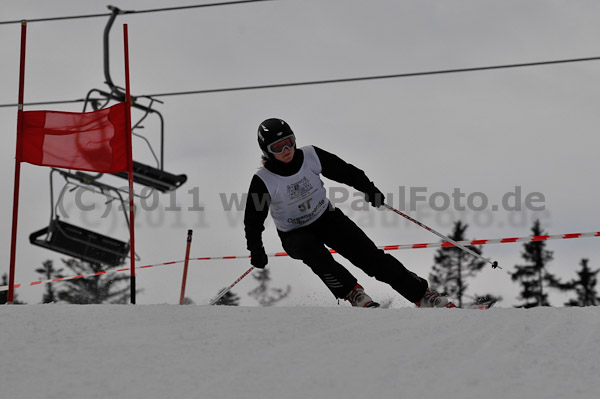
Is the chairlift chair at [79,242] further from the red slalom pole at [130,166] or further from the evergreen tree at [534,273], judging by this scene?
the evergreen tree at [534,273]

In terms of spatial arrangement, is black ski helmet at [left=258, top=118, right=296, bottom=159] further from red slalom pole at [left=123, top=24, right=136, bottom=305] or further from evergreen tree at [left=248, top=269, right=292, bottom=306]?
evergreen tree at [left=248, top=269, right=292, bottom=306]

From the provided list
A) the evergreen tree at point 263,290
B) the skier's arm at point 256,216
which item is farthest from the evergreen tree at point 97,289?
the skier's arm at point 256,216

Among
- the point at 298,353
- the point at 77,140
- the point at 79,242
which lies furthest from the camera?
the point at 79,242

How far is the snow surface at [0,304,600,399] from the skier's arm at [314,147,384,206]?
70.1 inches

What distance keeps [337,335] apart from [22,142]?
4.19 meters

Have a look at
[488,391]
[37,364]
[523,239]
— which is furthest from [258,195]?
[523,239]

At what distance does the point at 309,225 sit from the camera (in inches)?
224

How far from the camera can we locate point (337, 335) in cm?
366

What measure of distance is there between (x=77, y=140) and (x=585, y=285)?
1245 inches

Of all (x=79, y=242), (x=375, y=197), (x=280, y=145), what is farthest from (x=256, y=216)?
(x=79, y=242)

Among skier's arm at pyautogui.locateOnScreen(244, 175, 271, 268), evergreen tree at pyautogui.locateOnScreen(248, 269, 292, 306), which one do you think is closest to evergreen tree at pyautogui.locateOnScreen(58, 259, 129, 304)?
evergreen tree at pyautogui.locateOnScreen(248, 269, 292, 306)

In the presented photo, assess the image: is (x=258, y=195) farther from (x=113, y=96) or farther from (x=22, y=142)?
(x=113, y=96)

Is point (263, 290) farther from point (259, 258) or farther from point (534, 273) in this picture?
point (259, 258)

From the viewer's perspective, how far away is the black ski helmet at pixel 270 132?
554 cm
